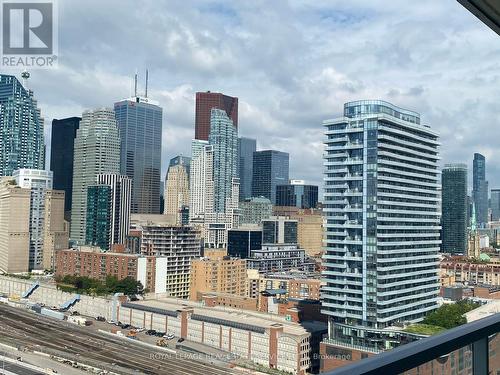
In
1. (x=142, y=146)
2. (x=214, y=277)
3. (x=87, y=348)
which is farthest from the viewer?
(x=142, y=146)

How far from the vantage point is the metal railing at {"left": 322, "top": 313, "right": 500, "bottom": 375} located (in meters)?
0.35

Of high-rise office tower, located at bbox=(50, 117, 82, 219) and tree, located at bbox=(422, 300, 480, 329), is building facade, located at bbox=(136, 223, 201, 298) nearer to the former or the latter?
tree, located at bbox=(422, 300, 480, 329)

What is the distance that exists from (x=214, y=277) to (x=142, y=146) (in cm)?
2588

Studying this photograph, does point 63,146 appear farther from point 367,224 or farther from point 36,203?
point 367,224

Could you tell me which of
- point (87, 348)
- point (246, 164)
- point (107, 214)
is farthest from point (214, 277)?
point (246, 164)

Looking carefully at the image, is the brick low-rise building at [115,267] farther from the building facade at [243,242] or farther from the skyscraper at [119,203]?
the building facade at [243,242]

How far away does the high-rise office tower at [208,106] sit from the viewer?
51.2 metres

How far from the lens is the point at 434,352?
43 cm

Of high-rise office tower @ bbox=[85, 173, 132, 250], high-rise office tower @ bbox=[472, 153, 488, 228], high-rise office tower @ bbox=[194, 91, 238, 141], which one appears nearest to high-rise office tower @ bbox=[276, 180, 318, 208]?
high-rise office tower @ bbox=[194, 91, 238, 141]

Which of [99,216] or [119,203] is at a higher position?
[119,203]

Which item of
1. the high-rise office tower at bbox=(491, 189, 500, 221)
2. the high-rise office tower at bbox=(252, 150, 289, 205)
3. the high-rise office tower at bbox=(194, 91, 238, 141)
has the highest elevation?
the high-rise office tower at bbox=(194, 91, 238, 141)

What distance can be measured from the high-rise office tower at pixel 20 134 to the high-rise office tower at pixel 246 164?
30.4 metres

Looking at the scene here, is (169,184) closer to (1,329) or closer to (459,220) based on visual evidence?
(459,220)

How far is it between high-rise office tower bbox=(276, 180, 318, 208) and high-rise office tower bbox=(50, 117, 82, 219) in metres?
18.0
